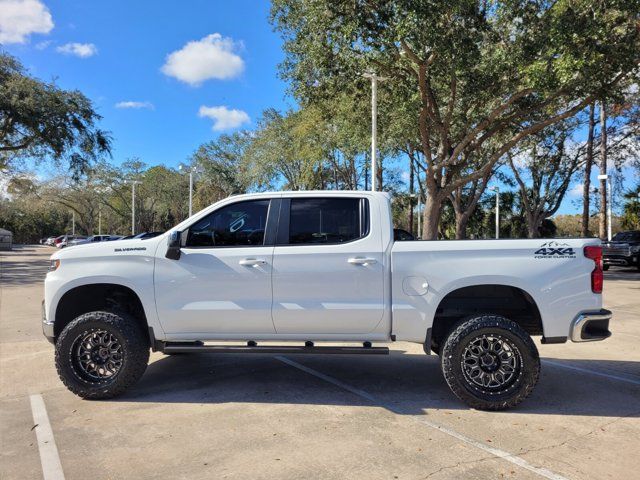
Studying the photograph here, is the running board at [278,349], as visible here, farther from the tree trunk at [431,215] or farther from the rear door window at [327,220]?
the tree trunk at [431,215]

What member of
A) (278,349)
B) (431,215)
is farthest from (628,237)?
(278,349)

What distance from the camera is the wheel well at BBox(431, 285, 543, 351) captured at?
16.7ft

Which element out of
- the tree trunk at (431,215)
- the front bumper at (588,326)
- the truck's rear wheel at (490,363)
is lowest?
the truck's rear wheel at (490,363)

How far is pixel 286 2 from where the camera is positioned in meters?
16.2

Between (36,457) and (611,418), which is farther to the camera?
(611,418)

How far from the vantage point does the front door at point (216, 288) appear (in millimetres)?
4918

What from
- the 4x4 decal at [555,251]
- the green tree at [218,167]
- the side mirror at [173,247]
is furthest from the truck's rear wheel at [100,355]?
the green tree at [218,167]

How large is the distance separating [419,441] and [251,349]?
5.88 ft

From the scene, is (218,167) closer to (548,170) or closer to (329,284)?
(548,170)

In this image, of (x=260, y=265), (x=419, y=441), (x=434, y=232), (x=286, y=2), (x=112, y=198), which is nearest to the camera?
(x=419, y=441)

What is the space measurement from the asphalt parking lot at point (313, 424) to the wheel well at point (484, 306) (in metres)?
0.75

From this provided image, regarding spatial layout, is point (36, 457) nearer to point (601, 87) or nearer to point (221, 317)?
point (221, 317)

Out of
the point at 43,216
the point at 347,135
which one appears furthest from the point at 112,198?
the point at 347,135

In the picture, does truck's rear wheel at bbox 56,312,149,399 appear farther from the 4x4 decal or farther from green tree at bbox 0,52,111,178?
green tree at bbox 0,52,111,178
